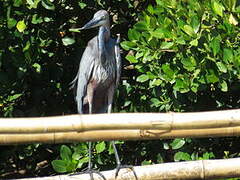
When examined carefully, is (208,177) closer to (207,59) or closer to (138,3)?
(207,59)

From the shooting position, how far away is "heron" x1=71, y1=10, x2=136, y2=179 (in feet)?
12.7

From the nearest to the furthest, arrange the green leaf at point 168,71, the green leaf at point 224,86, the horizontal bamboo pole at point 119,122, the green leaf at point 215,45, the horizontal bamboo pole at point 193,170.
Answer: the horizontal bamboo pole at point 119,122 → the horizontal bamboo pole at point 193,170 → the green leaf at point 215,45 → the green leaf at point 224,86 → the green leaf at point 168,71

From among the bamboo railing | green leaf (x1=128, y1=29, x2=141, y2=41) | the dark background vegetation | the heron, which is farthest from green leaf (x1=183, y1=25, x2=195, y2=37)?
the bamboo railing

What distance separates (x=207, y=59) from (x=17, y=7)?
1.19 m

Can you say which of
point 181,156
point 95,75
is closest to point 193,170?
point 181,156

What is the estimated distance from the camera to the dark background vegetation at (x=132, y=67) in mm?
3602

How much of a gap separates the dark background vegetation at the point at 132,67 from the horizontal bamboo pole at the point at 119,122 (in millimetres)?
1391

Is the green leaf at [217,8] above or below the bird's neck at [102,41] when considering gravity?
above

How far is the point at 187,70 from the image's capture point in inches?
145

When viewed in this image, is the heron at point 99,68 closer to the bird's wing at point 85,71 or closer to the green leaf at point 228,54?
the bird's wing at point 85,71

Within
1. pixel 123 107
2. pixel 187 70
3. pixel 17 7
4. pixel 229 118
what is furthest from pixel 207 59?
pixel 229 118

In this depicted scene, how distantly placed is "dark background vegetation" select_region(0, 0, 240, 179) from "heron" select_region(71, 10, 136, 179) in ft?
0.33

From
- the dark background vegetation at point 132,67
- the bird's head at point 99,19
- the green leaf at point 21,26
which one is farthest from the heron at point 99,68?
the green leaf at point 21,26

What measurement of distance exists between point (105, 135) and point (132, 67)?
2.32 m
